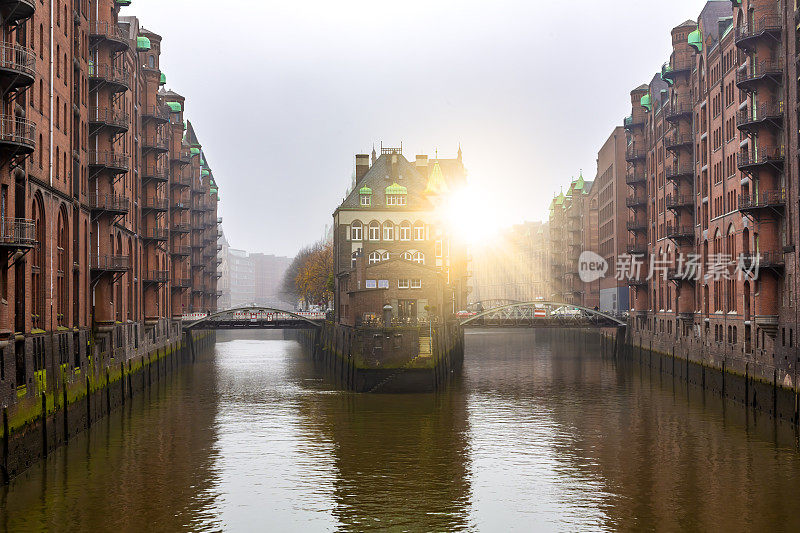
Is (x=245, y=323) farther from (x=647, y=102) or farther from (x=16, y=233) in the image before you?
(x=16, y=233)

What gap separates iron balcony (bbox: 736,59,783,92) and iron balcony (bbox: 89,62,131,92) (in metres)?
35.5

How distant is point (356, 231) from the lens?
3656 inches

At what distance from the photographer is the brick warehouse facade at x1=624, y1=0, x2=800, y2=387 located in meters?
50.8

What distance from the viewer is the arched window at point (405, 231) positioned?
9300 cm

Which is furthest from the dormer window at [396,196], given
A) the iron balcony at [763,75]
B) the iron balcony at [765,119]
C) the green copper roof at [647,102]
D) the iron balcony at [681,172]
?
the iron balcony at [763,75]

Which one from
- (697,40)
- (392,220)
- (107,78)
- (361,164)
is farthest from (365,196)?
(107,78)

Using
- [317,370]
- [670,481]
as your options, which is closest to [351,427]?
[670,481]

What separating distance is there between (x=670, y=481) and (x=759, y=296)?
23.0 m

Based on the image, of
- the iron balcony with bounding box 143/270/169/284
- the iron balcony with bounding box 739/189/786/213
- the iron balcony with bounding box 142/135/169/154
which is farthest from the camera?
the iron balcony with bounding box 142/135/169/154

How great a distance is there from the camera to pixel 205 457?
125 feet

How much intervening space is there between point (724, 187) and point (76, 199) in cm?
4136

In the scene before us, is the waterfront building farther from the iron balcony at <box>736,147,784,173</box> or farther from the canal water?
the iron balcony at <box>736,147,784,173</box>

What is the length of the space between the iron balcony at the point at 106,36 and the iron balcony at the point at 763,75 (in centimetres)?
3557

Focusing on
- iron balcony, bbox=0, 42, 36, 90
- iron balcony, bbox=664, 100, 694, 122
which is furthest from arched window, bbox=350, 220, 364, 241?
iron balcony, bbox=0, 42, 36, 90
